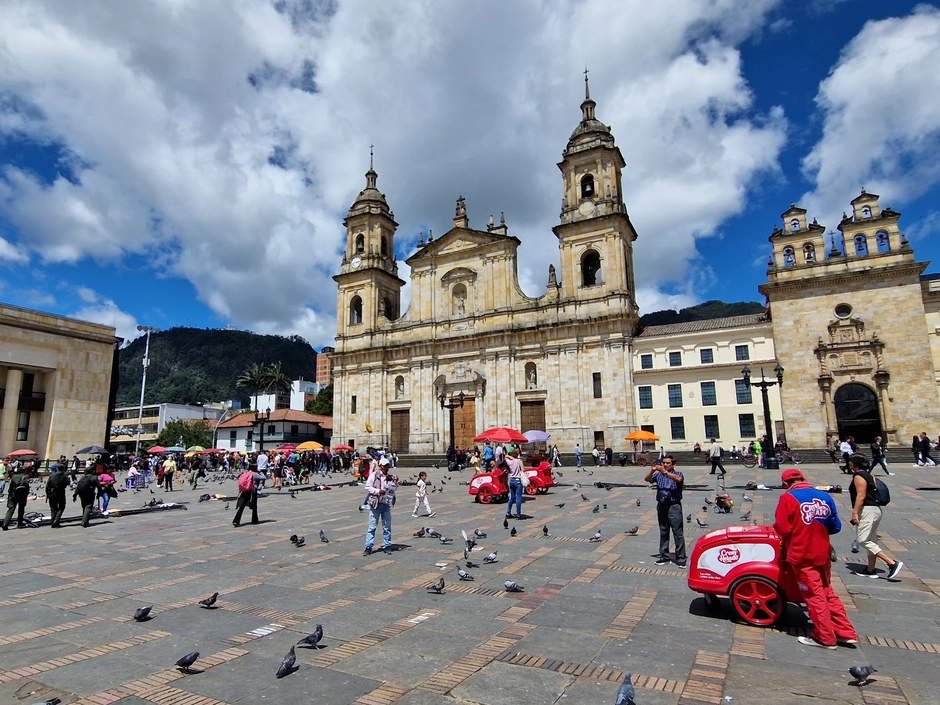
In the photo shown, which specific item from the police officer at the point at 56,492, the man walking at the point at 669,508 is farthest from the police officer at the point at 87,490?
the man walking at the point at 669,508

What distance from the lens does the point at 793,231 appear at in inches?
1395

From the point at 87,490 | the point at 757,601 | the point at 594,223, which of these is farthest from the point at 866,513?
the point at 594,223

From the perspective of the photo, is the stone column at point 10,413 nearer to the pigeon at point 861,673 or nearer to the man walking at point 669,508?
the man walking at point 669,508

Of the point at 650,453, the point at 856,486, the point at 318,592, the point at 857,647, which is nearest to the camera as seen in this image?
the point at 857,647

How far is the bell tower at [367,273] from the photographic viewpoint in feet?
157

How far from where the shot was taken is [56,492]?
13398 millimetres

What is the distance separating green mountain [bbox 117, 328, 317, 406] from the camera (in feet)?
490

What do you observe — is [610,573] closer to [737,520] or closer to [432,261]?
[737,520]

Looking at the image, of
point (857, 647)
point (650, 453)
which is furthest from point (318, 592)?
point (650, 453)

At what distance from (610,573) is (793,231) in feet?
116

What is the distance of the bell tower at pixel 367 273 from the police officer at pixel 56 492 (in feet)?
111

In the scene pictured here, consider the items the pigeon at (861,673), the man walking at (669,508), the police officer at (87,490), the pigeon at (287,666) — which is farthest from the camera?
the police officer at (87,490)

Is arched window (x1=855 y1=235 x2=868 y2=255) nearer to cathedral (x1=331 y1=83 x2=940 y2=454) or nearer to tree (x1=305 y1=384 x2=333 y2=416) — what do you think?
cathedral (x1=331 y1=83 x2=940 y2=454)

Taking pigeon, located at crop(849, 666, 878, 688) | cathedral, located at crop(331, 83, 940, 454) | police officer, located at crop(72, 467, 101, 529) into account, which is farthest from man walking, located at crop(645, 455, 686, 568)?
cathedral, located at crop(331, 83, 940, 454)
